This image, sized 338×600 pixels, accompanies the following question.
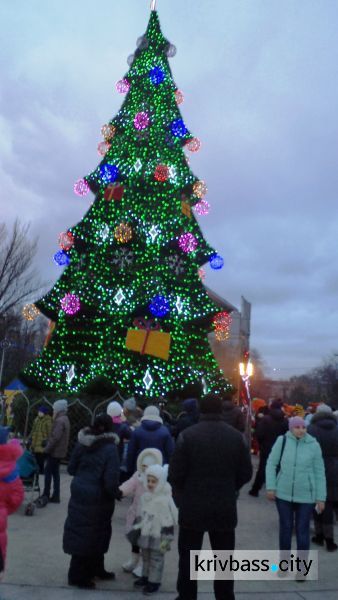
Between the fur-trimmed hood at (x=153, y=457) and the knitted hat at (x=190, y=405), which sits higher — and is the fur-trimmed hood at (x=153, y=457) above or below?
below

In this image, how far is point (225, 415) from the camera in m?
11.1

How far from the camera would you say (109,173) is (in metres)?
18.5

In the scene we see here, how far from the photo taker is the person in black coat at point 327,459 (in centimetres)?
731

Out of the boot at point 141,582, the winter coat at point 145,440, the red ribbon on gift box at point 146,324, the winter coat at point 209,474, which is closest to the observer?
the winter coat at point 209,474

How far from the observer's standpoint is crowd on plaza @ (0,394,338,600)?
4.31 m

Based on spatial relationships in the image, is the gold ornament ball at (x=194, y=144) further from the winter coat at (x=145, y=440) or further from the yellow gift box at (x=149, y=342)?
the winter coat at (x=145, y=440)

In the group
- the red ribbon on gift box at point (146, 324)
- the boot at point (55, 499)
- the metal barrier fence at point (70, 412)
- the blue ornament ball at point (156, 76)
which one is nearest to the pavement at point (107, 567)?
the boot at point (55, 499)

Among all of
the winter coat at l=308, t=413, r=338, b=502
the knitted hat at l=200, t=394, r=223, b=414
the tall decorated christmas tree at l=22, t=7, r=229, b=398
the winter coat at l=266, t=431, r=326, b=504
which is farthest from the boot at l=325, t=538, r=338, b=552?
the tall decorated christmas tree at l=22, t=7, r=229, b=398

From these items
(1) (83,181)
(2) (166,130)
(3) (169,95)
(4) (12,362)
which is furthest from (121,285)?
(4) (12,362)

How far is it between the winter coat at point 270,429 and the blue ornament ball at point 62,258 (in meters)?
9.68

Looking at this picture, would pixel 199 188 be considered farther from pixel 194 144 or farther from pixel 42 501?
pixel 42 501

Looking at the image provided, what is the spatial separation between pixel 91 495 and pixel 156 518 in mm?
653

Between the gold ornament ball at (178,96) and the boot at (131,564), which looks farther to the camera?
the gold ornament ball at (178,96)

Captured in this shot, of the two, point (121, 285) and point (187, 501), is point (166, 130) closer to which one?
point (121, 285)
